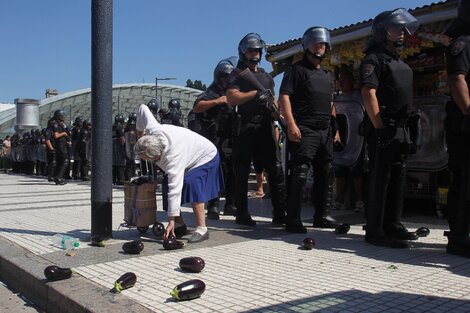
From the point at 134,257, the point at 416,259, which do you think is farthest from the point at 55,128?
the point at 416,259

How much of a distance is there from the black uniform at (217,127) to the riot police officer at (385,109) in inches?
90.4

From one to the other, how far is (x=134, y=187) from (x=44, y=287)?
1.64 m

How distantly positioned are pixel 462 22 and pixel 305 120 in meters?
1.77

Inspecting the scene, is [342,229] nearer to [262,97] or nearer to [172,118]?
[262,97]

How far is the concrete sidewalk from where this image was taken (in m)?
2.98

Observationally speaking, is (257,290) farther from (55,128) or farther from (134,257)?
(55,128)

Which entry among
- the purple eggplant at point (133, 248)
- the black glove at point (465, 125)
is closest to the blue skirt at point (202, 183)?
the purple eggplant at point (133, 248)

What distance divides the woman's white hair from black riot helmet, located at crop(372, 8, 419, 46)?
2241mm

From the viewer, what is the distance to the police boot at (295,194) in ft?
17.1

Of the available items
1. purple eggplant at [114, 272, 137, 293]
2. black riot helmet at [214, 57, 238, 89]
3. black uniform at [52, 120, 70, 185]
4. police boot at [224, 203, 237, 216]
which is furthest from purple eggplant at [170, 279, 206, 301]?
black uniform at [52, 120, 70, 185]

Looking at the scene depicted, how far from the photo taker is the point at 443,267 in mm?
3777

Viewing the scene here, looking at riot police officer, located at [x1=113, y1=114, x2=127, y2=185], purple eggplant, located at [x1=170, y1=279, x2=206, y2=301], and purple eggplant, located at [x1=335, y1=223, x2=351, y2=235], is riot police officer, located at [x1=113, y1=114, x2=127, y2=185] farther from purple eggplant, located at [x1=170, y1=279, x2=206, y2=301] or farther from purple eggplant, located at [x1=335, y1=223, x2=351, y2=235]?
purple eggplant, located at [x1=170, y1=279, x2=206, y2=301]

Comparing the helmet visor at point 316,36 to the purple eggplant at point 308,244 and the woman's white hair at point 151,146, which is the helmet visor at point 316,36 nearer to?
the woman's white hair at point 151,146

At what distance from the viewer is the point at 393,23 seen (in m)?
4.55
